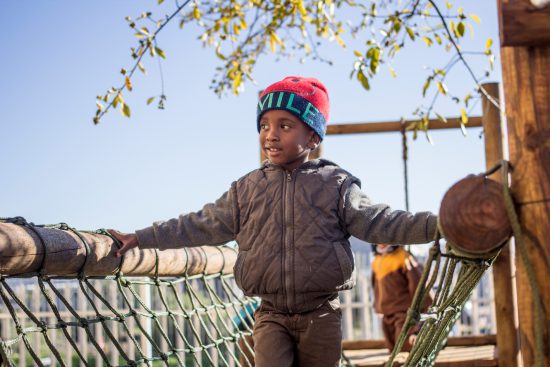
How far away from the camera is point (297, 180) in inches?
97.2

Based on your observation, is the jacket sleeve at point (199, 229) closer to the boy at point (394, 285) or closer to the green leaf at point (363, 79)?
the green leaf at point (363, 79)

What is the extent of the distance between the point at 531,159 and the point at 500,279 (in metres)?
3.32

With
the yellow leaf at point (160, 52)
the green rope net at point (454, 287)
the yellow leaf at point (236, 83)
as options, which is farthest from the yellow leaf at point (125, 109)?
the green rope net at point (454, 287)

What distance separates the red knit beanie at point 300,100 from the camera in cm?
248

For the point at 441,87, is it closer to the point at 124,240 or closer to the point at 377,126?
the point at 377,126

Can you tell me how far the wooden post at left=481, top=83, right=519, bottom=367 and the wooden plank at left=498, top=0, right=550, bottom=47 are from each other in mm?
3094

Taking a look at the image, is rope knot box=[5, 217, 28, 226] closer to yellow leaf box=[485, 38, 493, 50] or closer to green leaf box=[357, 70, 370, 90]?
green leaf box=[357, 70, 370, 90]

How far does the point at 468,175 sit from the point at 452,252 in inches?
9.4

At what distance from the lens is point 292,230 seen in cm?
240

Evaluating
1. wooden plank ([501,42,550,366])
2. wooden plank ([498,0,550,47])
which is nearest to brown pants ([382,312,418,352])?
wooden plank ([501,42,550,366])

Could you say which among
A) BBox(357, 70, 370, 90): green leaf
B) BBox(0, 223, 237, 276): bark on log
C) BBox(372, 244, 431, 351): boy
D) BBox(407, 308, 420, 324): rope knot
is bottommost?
BBox(372, 244, 431, 351): boy

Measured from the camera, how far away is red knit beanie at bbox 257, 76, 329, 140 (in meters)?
2.48

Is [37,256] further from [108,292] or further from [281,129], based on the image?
[108,292]

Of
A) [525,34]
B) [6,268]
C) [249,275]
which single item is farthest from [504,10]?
[6,268]
